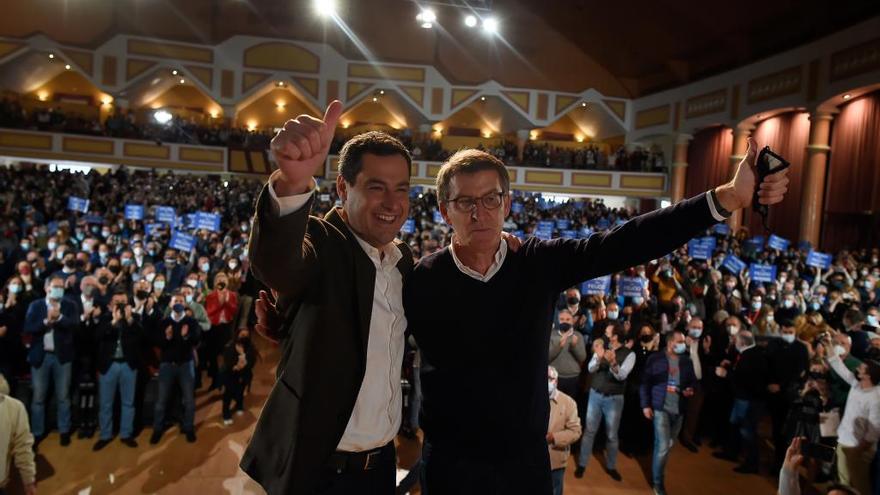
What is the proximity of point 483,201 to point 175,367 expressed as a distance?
561cm

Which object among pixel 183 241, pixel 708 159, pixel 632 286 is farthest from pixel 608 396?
pixel 708 159

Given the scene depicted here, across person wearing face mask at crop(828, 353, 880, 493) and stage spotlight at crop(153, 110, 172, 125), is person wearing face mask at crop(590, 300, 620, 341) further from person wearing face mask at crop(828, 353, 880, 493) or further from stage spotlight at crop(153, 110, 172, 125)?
stage spotlight at crop(153, 110, 172, 125)

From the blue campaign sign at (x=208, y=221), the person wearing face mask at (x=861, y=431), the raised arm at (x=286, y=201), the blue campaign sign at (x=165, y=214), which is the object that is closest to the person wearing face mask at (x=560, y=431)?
the person wearing face mask at (x=861, y=431)

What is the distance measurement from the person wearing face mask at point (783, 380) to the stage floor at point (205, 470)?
0.47 metres

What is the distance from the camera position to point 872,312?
7246 mm

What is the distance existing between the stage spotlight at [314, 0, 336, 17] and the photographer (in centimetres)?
2233

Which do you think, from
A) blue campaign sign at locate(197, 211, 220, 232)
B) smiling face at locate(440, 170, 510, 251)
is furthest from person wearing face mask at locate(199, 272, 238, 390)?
smiling face at locate(440, 170, 510, 251)

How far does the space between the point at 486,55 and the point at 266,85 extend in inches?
407

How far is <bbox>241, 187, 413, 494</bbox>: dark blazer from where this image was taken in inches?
59.0

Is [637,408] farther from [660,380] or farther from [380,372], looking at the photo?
[380,372]

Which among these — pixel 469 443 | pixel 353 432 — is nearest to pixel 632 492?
pixel 469 443

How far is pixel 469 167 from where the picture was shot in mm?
1926

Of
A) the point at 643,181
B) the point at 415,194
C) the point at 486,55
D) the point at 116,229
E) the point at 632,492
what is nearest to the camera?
the point at 632,492

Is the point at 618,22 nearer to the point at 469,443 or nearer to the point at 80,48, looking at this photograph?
the point at 80,48
